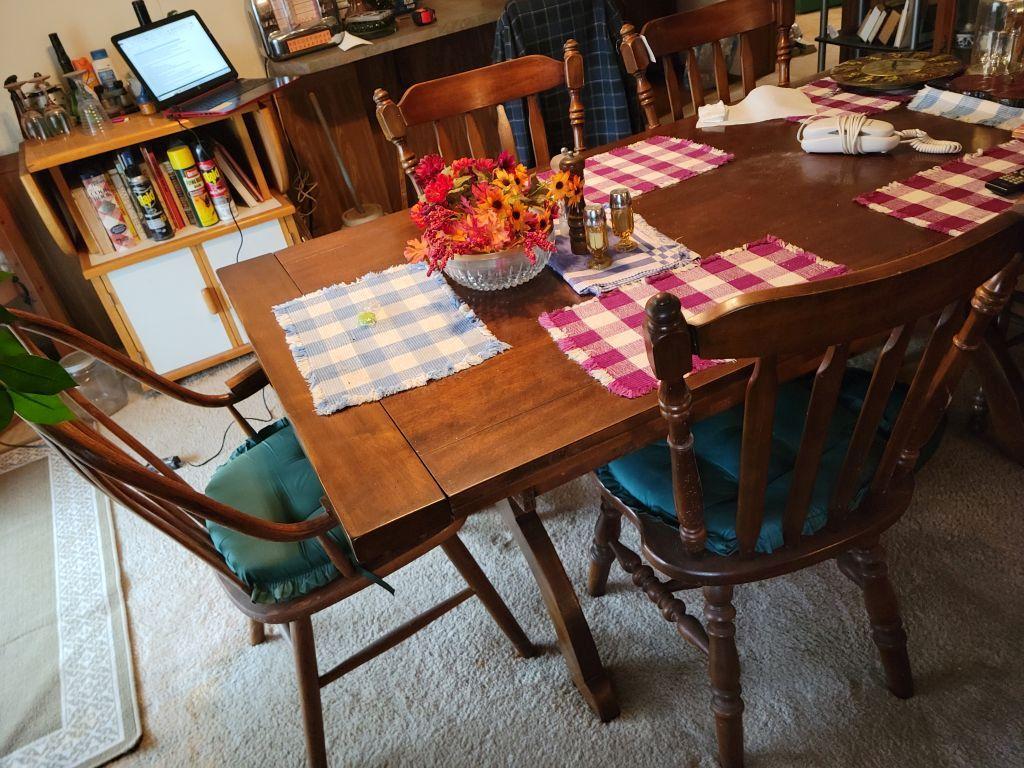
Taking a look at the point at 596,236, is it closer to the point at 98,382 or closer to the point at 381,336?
the point at 381,336

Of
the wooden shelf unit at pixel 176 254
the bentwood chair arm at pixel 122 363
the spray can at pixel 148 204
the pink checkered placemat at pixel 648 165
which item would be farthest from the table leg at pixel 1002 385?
the spray can at pixel 148 204

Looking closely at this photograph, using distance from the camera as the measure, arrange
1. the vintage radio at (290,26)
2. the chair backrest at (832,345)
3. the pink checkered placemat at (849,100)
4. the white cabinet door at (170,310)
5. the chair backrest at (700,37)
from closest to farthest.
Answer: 1. the chair backrest at (832,345)
2. the pink checkered placemat at (849,100)
3. the chair backrest at (700,37)
4. the white cabinet door at (170,310)
5. the vintage radio at (290,26)

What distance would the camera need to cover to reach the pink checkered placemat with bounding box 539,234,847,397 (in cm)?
107

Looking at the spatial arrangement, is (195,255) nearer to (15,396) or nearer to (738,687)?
(15,396)

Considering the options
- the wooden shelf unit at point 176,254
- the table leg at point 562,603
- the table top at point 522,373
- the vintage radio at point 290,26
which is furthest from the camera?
the vintage radio at point 290,26

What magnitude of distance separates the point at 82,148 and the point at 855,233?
2078 mm

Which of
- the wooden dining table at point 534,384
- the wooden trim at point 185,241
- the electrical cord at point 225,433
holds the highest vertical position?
the wooden dining table at point 534,384

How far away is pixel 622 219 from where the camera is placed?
1.31 m

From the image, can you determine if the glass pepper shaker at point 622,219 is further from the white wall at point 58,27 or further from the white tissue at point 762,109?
the white wall at point 58,27

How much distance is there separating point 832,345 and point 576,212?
0.58 metres

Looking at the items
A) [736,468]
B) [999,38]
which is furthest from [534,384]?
[999,38]

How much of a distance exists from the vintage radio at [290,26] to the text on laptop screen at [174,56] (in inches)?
7.2

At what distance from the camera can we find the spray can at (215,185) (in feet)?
8.03

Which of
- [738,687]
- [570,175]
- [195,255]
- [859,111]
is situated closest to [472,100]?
[570,175]
